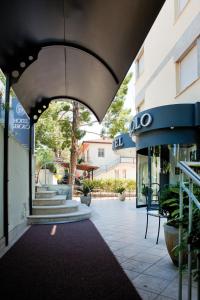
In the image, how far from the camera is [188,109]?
7895mm

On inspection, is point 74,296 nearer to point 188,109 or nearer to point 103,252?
point 103,252

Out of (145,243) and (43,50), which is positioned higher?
(43,50)

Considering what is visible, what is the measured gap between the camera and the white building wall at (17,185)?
550 centimetres

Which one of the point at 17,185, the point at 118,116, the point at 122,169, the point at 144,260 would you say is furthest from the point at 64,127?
the point at 144,260

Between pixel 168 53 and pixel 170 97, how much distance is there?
1.77 meters

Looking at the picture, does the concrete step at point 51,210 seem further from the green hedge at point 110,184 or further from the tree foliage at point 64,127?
the green hedge at point 110,184

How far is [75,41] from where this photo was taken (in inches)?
178

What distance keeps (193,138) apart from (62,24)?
5.47 metres

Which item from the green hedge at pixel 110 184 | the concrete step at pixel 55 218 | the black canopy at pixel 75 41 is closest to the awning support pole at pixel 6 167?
the black canopy at pixel 75 41

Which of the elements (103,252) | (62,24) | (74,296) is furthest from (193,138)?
(74,296)

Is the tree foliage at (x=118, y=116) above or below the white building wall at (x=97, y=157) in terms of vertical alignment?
above

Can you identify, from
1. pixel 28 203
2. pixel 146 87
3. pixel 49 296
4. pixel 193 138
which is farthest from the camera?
pixel 146 87

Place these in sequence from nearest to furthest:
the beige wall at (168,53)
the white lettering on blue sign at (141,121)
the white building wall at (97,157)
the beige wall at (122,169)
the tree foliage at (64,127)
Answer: the beige wall at (168,53)
the white lettering on blue sign at (141,121)
the tree foliage at (64,127)
the beige wall at (122,169)
the white building wall at (97,157)

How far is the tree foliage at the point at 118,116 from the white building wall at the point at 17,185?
10.5 metres
